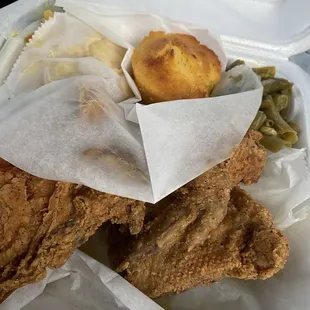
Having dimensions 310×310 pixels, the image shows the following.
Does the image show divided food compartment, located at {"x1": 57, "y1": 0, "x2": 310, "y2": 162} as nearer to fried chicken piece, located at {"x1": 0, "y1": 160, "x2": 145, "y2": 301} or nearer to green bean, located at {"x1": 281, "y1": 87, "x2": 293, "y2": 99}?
green bean, located at {"x1": 281, "y1": 87, "x2": 293, "y2": 99}

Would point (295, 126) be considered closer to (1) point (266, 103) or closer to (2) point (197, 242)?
(1) point (266, 103)

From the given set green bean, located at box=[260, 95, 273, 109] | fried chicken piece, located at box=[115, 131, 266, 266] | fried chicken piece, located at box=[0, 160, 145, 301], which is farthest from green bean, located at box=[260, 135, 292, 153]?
fried chicken piece, located at box=[0, 160, 145, 301]

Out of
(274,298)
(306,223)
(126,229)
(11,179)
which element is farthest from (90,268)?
(306,223)

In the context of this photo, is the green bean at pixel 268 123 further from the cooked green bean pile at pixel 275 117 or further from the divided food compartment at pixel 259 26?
the divided food compartment at pixel 259 26

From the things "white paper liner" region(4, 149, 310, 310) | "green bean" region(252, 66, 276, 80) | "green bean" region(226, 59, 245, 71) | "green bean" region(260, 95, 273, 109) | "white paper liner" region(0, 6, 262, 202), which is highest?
"white paper liner" region(0, 6, 262, 202)

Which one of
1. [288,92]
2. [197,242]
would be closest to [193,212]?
[197,242]

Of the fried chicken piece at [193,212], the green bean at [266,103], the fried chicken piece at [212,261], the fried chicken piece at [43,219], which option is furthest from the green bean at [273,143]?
the fried chicken piece at [43,219]

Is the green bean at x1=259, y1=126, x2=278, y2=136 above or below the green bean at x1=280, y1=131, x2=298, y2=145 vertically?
above

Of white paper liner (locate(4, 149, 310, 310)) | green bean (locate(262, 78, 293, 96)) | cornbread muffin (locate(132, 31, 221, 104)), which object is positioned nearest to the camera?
white paper liner (locate(4, 149, 310, 310))
